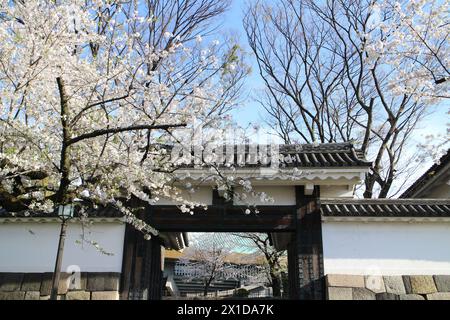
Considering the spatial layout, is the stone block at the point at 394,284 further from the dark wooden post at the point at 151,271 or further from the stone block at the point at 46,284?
the stone block at the point at 46,284

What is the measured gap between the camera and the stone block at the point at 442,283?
708 cm

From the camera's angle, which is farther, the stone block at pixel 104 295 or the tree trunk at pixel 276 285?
the tree trunk at pixel 276 285

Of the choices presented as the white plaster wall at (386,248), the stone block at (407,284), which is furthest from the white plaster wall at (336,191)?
the stone block at (407,284)

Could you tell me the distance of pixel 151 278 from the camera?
26.4 feet

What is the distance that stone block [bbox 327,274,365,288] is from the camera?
23.4 feet

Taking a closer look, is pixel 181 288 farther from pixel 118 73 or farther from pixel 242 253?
pixel 118 73

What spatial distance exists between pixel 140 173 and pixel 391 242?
4744 mm

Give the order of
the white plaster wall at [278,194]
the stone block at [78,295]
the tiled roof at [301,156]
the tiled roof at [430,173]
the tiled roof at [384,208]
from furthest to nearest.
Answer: the tiled roof at [430,173], the white plaster wall at [278,194], the tiled roof at [301,156], the tiled roof at [384,208], the stone block at [78,295]

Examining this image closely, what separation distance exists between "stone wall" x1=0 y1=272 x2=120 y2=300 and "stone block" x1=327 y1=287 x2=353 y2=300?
12.4 ft

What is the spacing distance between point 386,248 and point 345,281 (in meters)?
1.02

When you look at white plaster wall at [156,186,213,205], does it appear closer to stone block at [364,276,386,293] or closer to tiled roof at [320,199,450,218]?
tiled roof at [320,199,450,218]

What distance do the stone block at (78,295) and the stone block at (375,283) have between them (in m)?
4.97

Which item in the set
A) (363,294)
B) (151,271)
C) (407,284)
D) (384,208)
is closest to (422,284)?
(407,284)
